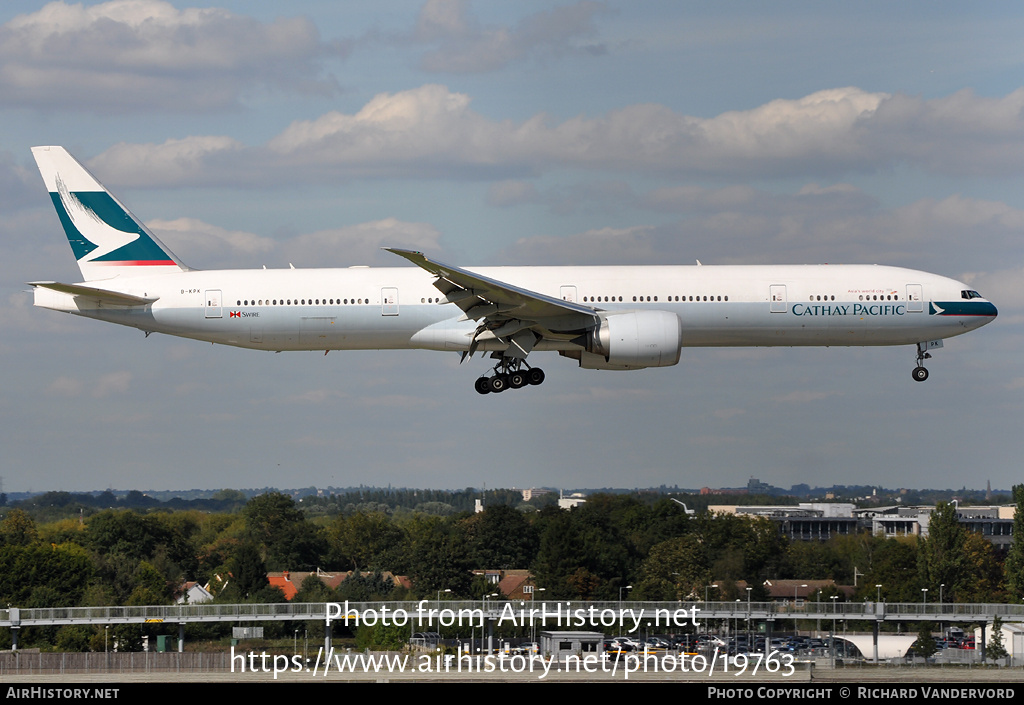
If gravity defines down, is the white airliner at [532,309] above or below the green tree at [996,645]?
above

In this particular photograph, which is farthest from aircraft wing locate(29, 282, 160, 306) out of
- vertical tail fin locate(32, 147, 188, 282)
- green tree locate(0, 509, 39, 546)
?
green tree locate(0, 509, 39, 546)

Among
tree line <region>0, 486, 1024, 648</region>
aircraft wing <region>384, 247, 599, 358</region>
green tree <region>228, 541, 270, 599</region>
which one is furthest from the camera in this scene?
green tree <region>228, 541, 270, 599</region>

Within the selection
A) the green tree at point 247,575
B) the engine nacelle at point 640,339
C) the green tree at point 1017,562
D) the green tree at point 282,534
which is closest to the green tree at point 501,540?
the green tree at point 282,534

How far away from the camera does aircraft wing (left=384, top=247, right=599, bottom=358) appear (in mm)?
40219

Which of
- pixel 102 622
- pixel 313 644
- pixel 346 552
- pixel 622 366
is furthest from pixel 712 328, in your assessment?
pixel 346 552

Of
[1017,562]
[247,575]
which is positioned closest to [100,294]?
[247,575]

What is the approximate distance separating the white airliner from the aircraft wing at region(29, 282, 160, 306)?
0.18 ft

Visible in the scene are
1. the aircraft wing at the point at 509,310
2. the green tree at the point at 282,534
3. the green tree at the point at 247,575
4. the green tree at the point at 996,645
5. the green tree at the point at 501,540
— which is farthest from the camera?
the green tree at the point at 282,534

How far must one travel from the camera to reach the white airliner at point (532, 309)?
42.4m

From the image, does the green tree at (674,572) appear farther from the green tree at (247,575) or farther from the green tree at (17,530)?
the green tree at (17,530)

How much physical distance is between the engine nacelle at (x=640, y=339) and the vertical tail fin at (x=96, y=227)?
1674 centimetres

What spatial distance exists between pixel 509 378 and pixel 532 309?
3.88 meters

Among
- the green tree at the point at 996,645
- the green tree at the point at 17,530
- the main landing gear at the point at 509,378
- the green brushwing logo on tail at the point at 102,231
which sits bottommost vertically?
the green tree at the point at 996,645

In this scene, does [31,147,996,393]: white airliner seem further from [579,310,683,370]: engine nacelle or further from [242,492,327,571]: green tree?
[242,492,327,571]: green tree
